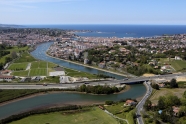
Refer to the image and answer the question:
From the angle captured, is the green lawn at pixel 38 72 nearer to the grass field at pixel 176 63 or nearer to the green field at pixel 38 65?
the green field at pixel 38 65

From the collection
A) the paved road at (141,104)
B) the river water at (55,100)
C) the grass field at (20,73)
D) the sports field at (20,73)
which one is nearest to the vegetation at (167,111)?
the paved road at (141,104)

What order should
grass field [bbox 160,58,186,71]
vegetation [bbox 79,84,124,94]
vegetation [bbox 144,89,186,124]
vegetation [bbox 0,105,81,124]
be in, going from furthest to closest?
grass field [bbox 160,58,186,71] < vegetation [bbox 79,84,124,94] < vegetation [bbox 0,105,81,124] < vegetation [bbox 144,89,186,124]

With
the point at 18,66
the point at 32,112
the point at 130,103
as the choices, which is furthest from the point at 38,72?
the point at 130,103

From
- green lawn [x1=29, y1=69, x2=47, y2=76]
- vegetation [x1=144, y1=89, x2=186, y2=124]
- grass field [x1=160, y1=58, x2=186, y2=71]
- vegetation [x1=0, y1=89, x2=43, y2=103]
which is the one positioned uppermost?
grass field [x1=160, y1=58, x2=186, y2=71]

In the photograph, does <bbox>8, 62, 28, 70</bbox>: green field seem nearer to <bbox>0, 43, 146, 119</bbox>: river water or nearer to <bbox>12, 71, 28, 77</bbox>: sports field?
<bbox>12, 71, 28, 77</bbox>: sports field

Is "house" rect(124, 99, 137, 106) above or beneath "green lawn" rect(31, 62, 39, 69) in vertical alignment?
above

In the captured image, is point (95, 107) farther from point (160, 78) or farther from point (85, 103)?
point (160, 78)

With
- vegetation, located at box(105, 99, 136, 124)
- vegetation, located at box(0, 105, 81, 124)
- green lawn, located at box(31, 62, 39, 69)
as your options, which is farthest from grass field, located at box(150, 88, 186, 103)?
green lawn, located at box(31, 62, 39, 69)

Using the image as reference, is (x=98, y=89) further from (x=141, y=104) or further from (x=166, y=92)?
(x=166, y=92)
